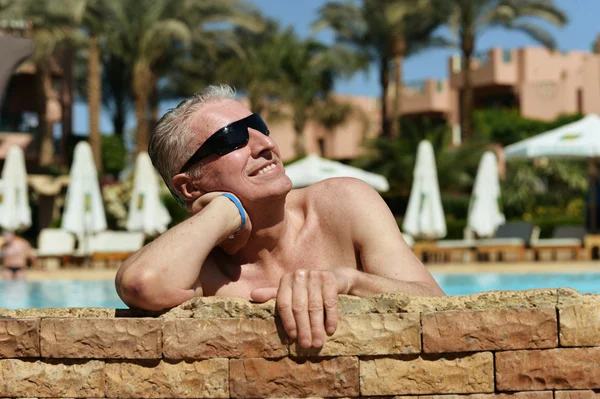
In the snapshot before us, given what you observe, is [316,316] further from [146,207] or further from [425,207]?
[146,207]

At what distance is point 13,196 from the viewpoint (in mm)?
16266

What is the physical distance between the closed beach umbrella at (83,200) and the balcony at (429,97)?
82.7ft

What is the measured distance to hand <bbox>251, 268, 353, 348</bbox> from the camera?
195cm

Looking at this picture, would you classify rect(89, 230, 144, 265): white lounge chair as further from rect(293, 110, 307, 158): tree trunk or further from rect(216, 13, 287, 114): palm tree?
rect(293, 110, 307, 158): tree trunk

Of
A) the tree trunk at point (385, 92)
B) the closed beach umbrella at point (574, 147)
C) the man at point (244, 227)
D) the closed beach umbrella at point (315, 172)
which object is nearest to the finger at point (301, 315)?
the man at point (244, 227)

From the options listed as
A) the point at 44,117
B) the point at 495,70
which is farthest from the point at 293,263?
the point at 495,70

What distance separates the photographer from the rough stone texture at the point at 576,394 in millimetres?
1970

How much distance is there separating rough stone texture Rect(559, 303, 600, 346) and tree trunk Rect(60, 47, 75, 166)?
97.2 ft

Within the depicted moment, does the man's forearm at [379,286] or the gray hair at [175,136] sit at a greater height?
the gray hair at [175,136]

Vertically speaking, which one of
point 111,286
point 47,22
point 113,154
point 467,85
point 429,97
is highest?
point 429,97

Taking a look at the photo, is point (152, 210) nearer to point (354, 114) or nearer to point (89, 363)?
point (89, 363)

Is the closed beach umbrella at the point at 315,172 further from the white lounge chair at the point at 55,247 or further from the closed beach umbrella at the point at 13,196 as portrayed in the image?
the closed beach umbrella at the point at 13,196

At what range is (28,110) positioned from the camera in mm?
30984

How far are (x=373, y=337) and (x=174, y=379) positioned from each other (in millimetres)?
539
